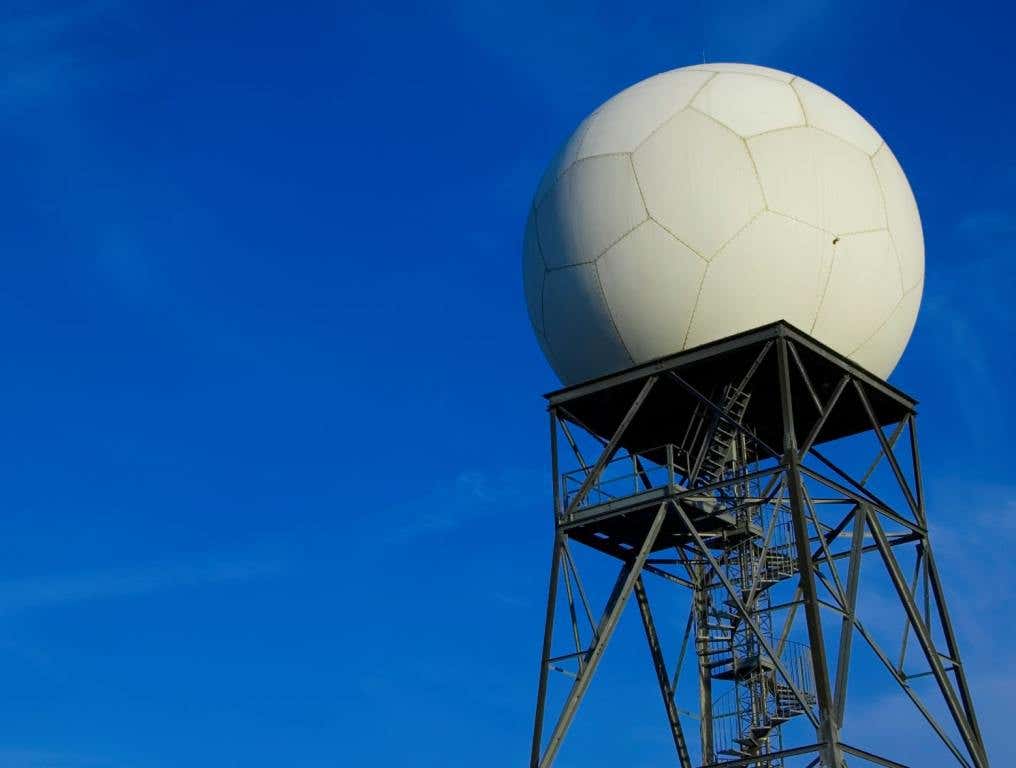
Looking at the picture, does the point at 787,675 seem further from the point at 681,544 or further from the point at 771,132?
the point at 771,132

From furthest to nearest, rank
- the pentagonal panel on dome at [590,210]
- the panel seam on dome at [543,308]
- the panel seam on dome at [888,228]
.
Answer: the panel seam on dome at [543,308] → the panel seam on dome at [888,228] → the pentagonal panel on dome at [590,210]

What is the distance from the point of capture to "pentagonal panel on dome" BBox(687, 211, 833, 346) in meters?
24.1

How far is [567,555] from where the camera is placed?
25703 millimetres

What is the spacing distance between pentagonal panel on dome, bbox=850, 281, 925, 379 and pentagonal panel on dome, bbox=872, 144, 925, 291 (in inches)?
10.9

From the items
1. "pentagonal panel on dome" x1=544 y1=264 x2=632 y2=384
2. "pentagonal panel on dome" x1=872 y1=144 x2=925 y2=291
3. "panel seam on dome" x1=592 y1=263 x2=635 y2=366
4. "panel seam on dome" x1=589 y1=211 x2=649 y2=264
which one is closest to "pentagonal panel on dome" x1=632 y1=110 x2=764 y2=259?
"panel seam on dome" x1=589 y1=211 x2=649 y2=264

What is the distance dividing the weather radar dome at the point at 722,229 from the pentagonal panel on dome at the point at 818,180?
0.02 meters

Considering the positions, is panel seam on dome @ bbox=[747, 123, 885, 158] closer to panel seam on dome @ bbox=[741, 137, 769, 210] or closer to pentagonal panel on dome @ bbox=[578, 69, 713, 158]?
panel seam on dome @ bbox=[741, 137, 769, 210]

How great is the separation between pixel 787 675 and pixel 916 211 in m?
8.14

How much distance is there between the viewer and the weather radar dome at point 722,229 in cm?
2422

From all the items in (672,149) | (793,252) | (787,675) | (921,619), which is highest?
(672,149)

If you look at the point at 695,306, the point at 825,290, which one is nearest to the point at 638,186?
the point at 695,306

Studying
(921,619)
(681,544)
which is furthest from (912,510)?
(681,544)

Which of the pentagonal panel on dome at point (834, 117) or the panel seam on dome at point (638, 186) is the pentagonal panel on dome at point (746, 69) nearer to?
the pentagonal panel on dome at point (834, 117)

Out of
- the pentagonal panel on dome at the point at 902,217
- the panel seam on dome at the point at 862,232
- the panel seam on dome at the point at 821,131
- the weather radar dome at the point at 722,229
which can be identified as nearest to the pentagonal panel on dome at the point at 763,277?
the weather radar dome at the point at 722,229
